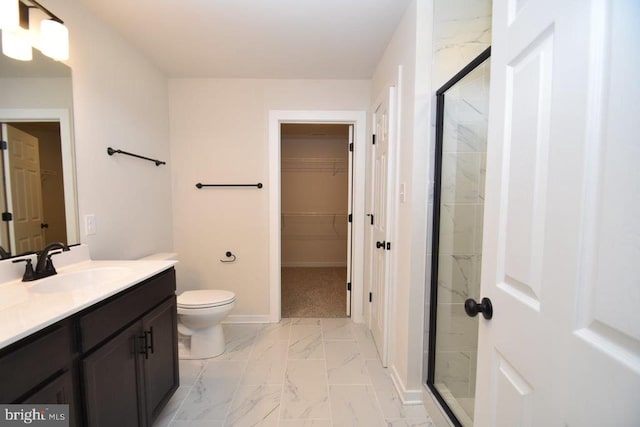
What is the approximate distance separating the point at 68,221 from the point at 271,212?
1487 mm

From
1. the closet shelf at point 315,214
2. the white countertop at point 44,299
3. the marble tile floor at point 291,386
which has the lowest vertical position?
the marble tile floor at point 291,386

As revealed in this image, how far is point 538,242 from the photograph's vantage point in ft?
2.06

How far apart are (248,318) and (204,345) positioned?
24.1 inches

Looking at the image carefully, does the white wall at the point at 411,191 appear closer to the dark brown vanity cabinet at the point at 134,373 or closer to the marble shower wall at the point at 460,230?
the marble shower wall at the point at 460,230

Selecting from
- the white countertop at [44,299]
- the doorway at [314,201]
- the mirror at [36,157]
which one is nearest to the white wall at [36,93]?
the mirror at [36,157]

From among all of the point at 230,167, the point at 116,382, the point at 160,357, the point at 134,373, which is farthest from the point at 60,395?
the point at 230,167

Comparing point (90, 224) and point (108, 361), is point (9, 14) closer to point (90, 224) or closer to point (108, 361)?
point (90, 224)

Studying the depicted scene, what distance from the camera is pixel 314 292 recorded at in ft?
11.7

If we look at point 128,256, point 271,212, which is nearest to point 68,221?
point 128,256

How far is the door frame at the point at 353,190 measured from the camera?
2.61 m

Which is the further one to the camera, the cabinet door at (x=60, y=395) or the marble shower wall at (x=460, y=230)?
the marble shower wall at (x=460, y=230)

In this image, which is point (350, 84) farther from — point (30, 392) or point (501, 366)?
point (30, 392)

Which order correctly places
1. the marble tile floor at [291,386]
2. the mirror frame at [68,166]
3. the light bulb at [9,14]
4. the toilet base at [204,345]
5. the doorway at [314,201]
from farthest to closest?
the doorway at [314,201], the toilet base at [204,345], the marble tile floor at [291,386], the mirror frame at [68,166], the light bulb at [9,14]

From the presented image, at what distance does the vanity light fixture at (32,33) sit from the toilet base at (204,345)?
6.48ft
